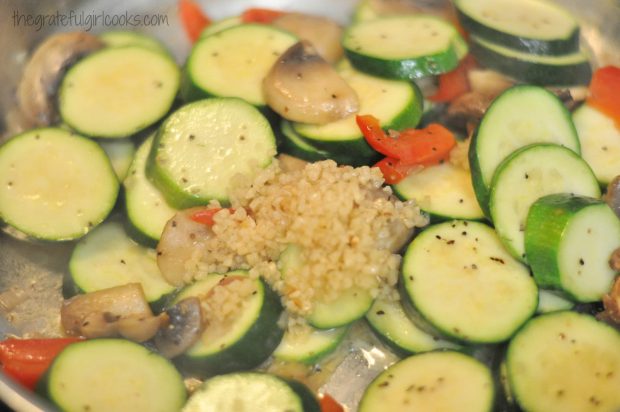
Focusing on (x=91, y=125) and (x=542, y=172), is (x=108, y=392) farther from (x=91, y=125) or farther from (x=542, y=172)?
(x=542, y=172)

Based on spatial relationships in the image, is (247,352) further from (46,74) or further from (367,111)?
(46,74)

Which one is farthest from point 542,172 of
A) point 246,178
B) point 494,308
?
point 246,178

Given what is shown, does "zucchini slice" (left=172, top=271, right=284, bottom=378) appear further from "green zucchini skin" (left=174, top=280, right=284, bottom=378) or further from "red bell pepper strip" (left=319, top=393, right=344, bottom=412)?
"red bell pepper strip" (left=319, top=393, right=344, bottom=412)

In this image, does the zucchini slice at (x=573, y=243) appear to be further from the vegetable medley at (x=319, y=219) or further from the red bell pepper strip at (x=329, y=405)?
the red bell pepper strip at (x=329, y=405)

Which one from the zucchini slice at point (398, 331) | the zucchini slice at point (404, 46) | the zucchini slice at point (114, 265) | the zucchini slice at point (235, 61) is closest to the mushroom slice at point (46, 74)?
the zucchini slice at point (235, 61)

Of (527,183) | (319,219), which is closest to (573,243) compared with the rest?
(527,183)

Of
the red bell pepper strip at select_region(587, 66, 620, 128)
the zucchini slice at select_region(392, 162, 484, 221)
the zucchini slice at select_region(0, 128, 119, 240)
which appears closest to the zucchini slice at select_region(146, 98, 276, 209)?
the zucchini slice at select_region(0, 128, 119, 240)
